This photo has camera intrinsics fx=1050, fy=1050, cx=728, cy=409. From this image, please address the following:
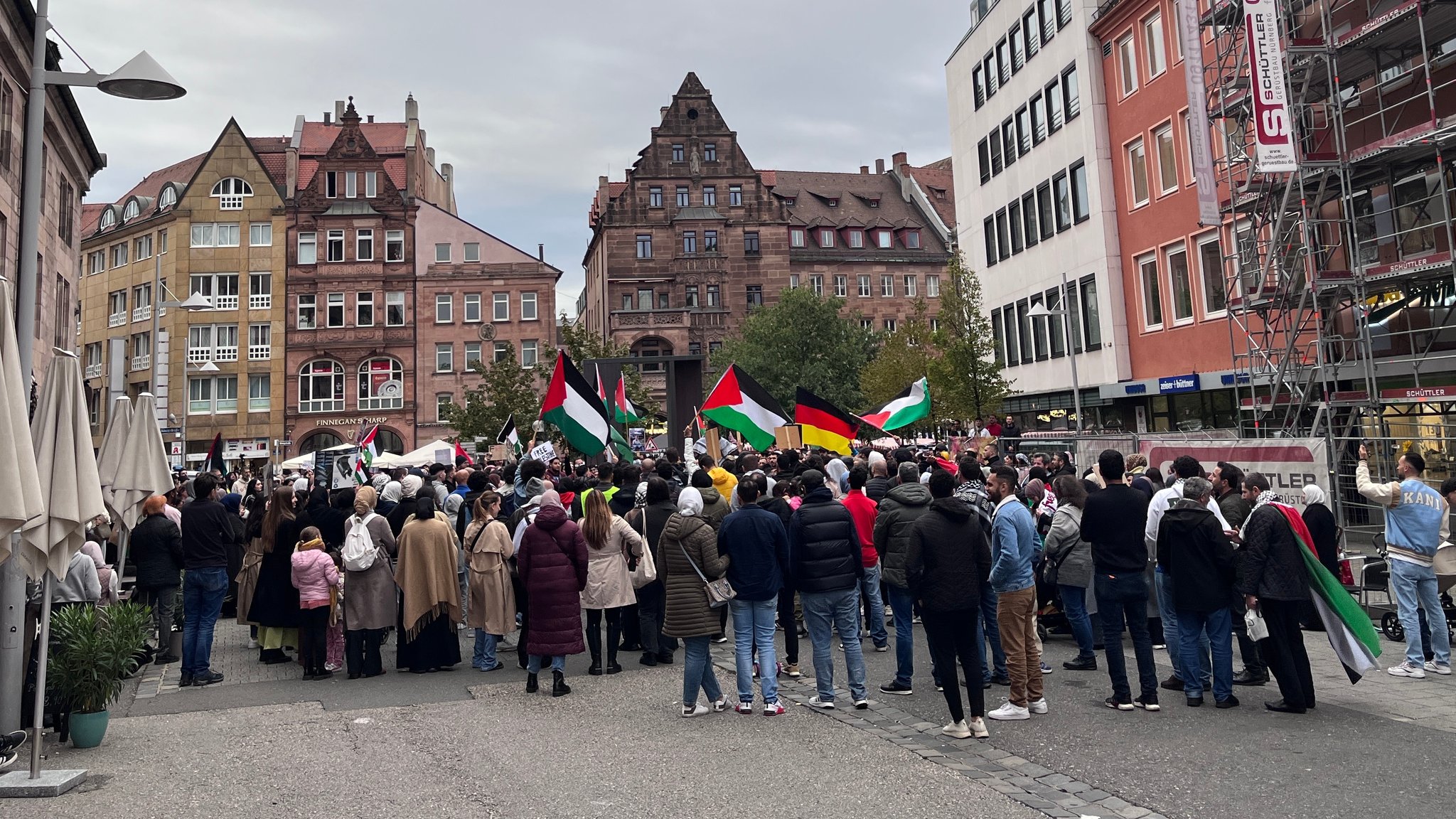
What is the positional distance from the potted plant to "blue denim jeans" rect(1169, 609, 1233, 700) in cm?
772

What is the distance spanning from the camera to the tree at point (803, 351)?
54.6 metres

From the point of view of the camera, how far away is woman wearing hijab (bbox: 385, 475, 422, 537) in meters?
11.5

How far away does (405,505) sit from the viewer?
1152 cm

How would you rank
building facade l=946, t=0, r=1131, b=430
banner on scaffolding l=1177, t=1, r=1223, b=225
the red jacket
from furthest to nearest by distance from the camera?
1. building facade l=946, t=0, r=1131, b=430
2. banner on scaffolding l=1177, t=1, r=1223, b=225
3. the red jacket

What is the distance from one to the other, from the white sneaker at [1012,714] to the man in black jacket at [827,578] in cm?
103

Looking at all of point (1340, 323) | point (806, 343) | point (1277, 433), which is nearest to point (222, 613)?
point (1277, 433)

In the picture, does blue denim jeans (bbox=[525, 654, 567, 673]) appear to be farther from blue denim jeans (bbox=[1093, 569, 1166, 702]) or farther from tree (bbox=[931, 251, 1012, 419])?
tree (bbox=[931, 251, 1012, 419])

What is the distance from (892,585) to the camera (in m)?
8.64

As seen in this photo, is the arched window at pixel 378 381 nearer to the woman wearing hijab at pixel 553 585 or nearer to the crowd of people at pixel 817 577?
the crowd of people at pixel 817 577

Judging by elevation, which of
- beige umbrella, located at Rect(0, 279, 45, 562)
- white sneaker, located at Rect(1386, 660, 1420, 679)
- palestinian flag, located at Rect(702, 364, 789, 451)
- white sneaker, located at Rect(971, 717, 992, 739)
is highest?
→ palestinian flag, located at Rect(702, 364, 789, 451)

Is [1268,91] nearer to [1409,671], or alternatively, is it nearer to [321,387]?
[1409,671]

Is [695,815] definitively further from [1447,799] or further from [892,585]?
[1447,799]

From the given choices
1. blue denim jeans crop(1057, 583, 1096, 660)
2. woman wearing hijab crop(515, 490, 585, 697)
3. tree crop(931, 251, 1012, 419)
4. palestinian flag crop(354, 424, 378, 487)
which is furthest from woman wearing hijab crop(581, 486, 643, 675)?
tree crop(931, 251, 1012, 419)

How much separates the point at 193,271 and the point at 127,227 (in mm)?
6079
